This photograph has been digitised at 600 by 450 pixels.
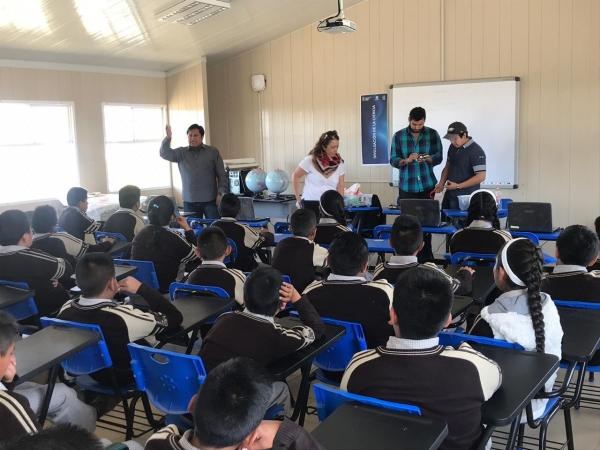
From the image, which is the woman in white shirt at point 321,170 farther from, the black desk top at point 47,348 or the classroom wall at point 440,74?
the black desk top at point 47,348

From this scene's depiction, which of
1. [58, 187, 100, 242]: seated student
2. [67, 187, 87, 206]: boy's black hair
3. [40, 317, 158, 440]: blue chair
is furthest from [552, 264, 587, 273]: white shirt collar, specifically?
[67, 187, 87, 206]: boy's black hair

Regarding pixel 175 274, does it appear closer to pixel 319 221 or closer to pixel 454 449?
pixel 319 221

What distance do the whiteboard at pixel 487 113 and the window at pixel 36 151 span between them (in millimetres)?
4442

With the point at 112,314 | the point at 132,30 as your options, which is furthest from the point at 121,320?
A: the point at 132,30

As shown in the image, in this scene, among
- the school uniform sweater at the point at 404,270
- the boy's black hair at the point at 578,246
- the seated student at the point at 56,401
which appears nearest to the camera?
the seated student at the point at 56,401

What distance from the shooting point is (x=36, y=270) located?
3586 millimetres

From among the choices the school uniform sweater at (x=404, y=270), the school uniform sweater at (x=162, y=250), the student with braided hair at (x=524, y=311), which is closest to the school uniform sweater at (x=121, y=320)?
the school uniform sweater at (x=404, y=270)

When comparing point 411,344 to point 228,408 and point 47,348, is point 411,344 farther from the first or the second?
point 47,348

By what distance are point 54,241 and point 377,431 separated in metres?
3.33

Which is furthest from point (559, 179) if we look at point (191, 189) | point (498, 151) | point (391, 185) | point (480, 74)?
point (191, 189)

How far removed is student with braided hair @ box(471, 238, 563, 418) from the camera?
221cm

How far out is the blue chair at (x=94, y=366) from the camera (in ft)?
8.21

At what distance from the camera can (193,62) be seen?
8703mm

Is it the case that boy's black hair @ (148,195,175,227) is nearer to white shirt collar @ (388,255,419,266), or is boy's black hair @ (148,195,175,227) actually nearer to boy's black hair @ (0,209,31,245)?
boy's black hair @ (0,209,31,245)
